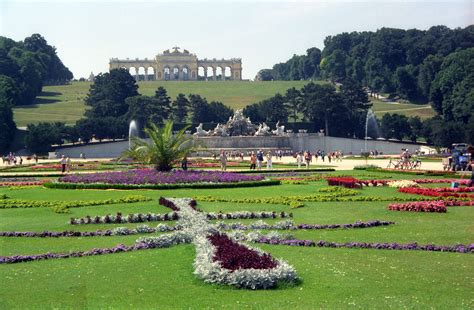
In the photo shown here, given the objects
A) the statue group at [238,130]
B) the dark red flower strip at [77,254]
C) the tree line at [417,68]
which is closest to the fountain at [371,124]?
the tree line at [417,68]

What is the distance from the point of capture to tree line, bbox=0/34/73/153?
7056 cm

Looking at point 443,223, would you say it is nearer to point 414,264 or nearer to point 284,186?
point 414,264

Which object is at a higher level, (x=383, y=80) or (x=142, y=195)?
(x=383, y=80)

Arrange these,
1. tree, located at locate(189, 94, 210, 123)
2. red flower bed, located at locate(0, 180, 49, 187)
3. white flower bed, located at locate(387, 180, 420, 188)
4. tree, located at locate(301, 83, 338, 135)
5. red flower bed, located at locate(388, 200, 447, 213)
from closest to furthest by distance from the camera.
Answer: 1. red flower bed, located at locate(388, 200, 447, 213)
2. white flower bed, located at locate(387, 180, 420, 188)
3. red flower bed, located at locate(0, 180, 49, 187)
4. tree, located at locate(301, 83, 338, 135)
5. tree, located at locate(189, 94, 210, 123)

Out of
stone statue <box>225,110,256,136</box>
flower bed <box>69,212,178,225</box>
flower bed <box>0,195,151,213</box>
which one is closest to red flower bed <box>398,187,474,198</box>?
flower bed <box>0,195,151,213</box>

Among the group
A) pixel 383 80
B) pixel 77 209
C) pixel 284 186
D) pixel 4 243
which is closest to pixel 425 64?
pixel 383 80

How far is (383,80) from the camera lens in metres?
107

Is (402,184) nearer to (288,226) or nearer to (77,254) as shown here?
(288,226)

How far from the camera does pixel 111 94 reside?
89500mm

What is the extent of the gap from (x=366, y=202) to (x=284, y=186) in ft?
19.7

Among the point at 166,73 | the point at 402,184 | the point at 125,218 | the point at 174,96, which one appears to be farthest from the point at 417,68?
the point at 125,218

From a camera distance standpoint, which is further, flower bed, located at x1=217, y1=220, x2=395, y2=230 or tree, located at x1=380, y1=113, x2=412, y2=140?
tree, located at x1=380, y1=113, x2=412, y2=140

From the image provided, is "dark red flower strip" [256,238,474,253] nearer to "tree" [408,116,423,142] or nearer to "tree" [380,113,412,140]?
"tree" [408,116,423,142]

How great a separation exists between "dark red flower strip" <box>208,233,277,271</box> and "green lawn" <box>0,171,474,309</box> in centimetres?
49
